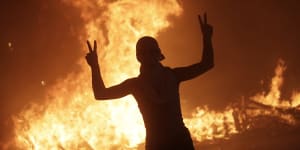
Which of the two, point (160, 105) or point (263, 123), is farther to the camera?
point (263, 123)

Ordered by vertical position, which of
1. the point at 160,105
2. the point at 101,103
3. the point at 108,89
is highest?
the point at 101,103

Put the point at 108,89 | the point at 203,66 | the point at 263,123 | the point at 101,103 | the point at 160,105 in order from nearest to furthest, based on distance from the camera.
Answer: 1. the point at 160,105
2. the point at 108,89
3. the point at 203,66
4. the point at 101,103
5. the point at 263,123

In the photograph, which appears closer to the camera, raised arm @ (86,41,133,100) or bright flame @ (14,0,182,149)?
raised arm @ (86,41,133,100)

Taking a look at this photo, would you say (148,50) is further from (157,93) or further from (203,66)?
(203,66)

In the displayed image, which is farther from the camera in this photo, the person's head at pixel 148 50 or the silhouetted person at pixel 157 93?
the person's head at pixel 148 50

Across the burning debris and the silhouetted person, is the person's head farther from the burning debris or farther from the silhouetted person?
the burning debris

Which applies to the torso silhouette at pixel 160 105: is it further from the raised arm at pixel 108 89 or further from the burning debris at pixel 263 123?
the burning debris at pixel 263 123

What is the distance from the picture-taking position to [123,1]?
76.9 feet

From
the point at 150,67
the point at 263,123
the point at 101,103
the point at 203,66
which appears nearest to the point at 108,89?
the point at 150,67

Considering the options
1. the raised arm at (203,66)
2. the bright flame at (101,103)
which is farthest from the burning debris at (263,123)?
the raised arm at (203,66)

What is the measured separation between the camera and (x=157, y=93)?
4922mm

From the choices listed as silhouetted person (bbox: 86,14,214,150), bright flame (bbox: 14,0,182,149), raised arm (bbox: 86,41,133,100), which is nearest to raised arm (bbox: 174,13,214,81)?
silhouetted person (bbox: 86,14,214,150)

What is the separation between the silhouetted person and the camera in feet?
15.9

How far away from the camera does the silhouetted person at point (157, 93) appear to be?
4.85 meters
